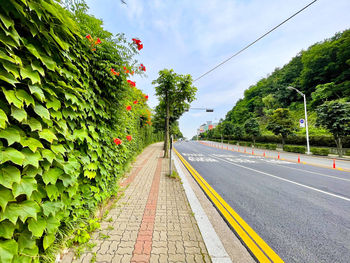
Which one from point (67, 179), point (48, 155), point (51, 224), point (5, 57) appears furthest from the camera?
point (67, 179)

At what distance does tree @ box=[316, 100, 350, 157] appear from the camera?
13141 mm

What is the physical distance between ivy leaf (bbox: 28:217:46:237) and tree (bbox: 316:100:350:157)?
68.6 ft

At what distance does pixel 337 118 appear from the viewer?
13500 millimetres

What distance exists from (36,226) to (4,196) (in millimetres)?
454

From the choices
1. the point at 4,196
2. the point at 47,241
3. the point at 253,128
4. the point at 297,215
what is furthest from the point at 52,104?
the point at 253,128

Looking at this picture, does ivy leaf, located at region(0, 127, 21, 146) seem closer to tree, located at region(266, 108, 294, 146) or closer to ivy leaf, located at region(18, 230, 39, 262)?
ivy leaf, located at region(18, 230, 39, 262)

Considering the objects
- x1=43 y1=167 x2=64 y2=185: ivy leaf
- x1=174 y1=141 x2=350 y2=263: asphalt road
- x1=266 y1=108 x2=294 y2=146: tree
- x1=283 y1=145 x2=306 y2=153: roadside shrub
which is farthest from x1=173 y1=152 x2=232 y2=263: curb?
x1=266 y1=108 x2=294 y2=146: tree

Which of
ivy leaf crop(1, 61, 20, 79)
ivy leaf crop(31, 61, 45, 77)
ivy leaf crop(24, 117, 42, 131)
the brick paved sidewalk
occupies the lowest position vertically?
the brick paved sidewalk

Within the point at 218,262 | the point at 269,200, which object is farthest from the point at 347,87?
the point at 218,262

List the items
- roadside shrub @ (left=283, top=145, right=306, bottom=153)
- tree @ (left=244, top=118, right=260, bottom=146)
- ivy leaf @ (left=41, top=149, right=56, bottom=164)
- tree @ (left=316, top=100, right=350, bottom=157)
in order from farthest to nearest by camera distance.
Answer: tree @ (left=244, top=118, right=260, bottom=146), roadside shrub @ (left=283, top=145, right=306, bottom=153), tree @ (left=316, top=100, right=350, bottom=157), ivy leaf @ (left=41, top=149, right=56, bottom=164)

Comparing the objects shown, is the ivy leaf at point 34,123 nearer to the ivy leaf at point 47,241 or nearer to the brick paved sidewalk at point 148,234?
the ivy leaf at point 47,241

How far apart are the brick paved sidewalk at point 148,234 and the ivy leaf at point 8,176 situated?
4.50 ft

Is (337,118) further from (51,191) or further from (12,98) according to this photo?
(12,98)

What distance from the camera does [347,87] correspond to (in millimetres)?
29016
